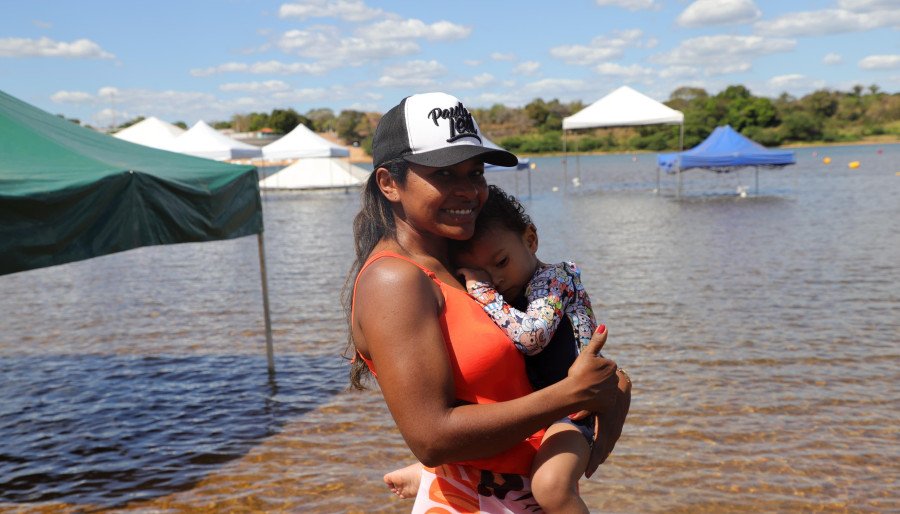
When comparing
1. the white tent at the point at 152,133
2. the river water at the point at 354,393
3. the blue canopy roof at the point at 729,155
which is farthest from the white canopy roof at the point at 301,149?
the river water at the point at 354,393

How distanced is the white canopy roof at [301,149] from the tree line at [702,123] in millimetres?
56671

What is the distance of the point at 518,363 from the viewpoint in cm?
199

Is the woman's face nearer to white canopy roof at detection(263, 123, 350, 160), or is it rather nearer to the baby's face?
the baby's face

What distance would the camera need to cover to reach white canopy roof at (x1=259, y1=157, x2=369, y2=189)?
1525 inches

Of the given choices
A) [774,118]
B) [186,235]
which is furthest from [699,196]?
[774,118]

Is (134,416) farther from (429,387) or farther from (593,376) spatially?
(593,376)

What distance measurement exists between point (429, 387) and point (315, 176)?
38033 mm

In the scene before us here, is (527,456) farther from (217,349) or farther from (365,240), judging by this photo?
(217,349)

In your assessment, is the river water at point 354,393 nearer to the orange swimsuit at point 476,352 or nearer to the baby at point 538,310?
the baby at point 538,310

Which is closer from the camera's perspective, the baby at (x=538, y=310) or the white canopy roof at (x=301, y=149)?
the baby at (x=538, y=310)

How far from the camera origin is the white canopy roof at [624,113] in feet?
88.5

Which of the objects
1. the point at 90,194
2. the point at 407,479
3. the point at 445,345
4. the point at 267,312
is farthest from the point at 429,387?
the point at 267,312

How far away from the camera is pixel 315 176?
128 ft

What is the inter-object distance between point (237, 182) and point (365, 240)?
15.7 ft
